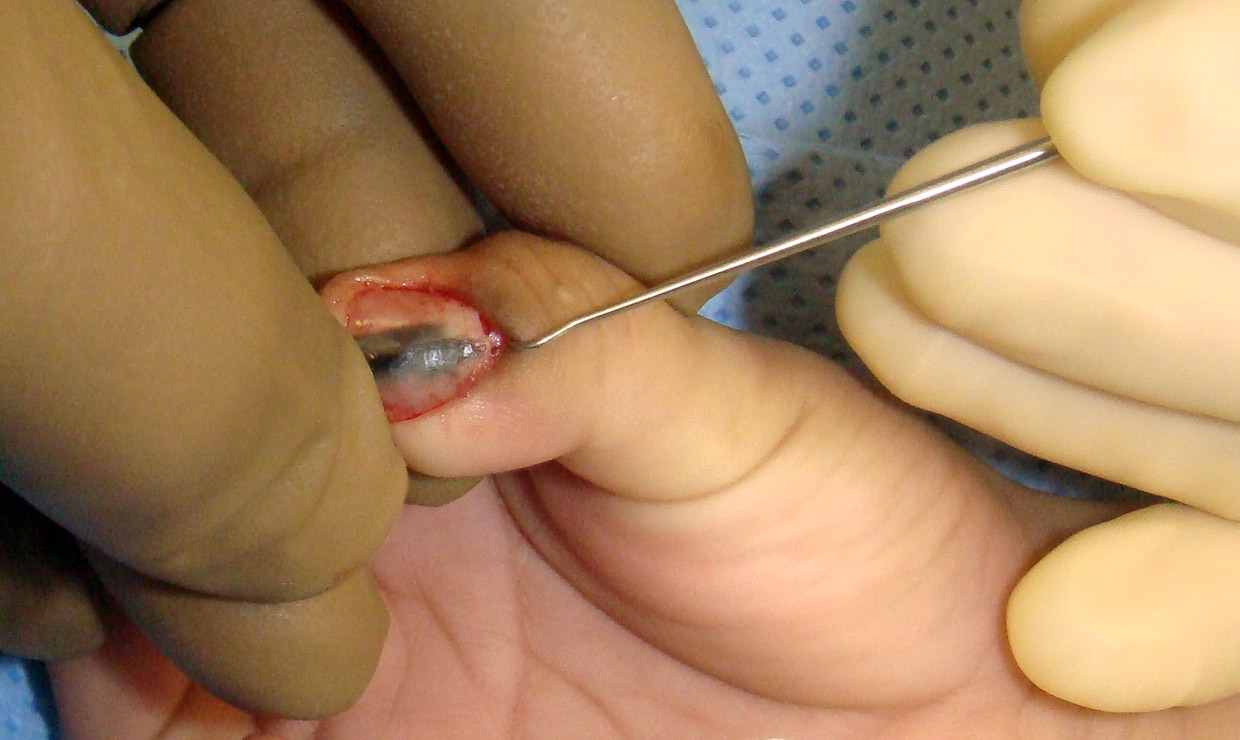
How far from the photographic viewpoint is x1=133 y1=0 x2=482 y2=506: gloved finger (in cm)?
41

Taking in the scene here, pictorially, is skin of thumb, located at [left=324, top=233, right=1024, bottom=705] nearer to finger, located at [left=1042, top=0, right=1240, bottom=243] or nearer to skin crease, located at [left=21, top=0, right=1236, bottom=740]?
skin crease, located at [left=21, top=0, right=1236, bottom=740]

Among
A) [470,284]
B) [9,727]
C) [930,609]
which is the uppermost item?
[470,284]

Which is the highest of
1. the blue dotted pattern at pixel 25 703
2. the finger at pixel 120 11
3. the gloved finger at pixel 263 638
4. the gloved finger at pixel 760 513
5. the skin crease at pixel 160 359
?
the finger at pixel 120 11

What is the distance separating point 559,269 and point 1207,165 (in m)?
0.23

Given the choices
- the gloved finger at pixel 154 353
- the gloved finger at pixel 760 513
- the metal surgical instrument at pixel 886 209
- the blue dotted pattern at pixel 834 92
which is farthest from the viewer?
the blue dotted pattern at pixel 834 92

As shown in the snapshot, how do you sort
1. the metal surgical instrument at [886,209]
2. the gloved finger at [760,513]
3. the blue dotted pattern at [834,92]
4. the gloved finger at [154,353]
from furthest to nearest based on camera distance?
1. the blue dotted pattern at [834,92]
2. the gloved finger at [760,513]
3. the metal surgical instrument at [886,209]
4. the gloved finger at [154,353]

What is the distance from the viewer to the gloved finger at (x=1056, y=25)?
36 centimetres

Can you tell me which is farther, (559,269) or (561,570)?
(561,570)

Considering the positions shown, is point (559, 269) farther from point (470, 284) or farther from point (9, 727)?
point (9, 727)

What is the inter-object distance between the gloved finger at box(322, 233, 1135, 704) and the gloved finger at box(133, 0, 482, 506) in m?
0.04

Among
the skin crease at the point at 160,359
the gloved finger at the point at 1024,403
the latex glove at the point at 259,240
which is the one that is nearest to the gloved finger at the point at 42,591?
the latex glove at the point at 259,240

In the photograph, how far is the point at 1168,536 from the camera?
19.1 inches

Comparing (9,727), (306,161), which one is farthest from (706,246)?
(9,727)

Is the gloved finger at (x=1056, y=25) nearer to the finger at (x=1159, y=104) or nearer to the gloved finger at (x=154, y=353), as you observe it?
the finger at (x=1159, y=104)
